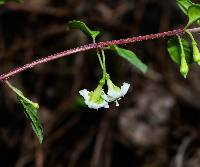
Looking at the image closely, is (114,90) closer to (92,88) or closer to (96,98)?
(96,98)

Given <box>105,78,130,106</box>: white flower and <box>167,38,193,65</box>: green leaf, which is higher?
<box>167,38,193,65</box>: green leaf

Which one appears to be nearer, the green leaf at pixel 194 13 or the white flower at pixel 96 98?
the green leaf at pixel 194 13

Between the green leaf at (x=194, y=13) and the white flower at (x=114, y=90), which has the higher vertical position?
the green leaf at (x=194, y=13)

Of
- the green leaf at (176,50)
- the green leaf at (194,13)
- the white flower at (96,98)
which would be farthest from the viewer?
the green leaf at (176,50)

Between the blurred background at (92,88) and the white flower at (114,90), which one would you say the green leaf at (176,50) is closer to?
the white flower at (114,90)

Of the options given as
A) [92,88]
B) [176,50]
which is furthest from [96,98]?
[92,88]

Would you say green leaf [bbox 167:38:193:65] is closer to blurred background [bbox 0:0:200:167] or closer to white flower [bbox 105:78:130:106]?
white flower [bbox 105:78:130:106]

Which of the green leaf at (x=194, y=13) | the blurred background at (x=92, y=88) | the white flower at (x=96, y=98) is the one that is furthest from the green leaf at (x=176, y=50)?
the blurred background at (x=92, y=88)

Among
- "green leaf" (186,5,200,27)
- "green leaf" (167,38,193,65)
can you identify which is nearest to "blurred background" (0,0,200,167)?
"green leaf" (167,38,193,65)

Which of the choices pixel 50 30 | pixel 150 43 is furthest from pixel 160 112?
pixel 50 30

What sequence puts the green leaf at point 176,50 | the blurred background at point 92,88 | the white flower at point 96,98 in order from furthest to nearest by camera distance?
1. the blurred background at point 92,88
2. the green leaf at point 176,50
3. the white flower at point 96,98
